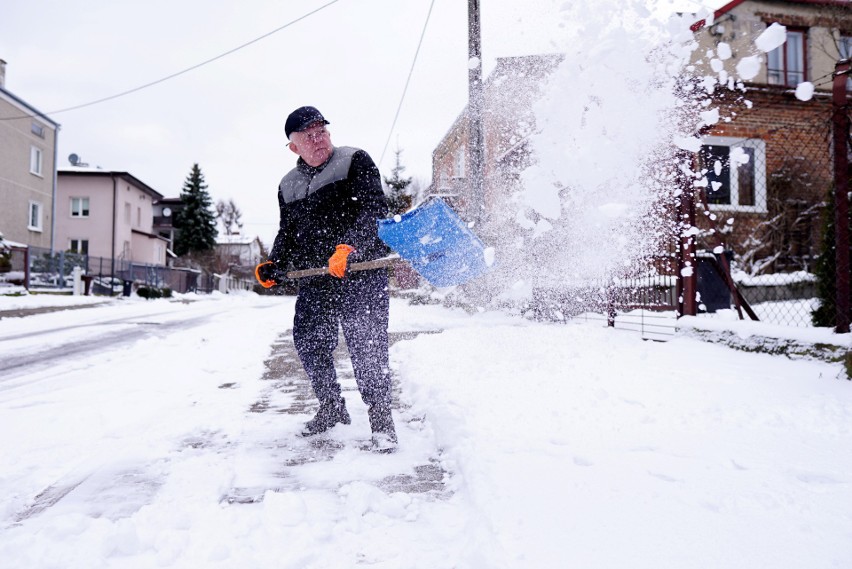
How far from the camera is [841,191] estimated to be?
14.1ft

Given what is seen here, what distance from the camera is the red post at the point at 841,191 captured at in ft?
13.7

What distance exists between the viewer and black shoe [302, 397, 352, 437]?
3.04 m

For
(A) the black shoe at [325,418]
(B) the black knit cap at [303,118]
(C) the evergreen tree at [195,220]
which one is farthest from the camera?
(C) the evergreen tree at [195,220]

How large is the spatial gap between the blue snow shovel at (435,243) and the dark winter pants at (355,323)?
0.15 meters

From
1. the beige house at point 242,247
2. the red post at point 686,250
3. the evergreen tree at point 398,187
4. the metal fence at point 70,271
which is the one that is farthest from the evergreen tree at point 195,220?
the red post at point 686,250

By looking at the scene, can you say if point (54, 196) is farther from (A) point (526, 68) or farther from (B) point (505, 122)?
(A) point (526, 68)

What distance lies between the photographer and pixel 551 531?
175 centimetres

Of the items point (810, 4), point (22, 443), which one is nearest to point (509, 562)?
point (22, 443)

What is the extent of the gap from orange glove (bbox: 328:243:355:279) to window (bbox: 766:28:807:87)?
16689 millimetres

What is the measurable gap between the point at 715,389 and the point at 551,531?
247 centimetres

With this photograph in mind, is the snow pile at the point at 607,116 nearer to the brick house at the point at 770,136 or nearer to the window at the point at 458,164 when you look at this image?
the brick house at the point at 770,136

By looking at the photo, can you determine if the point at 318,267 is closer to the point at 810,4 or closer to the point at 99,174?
the point at 810,4

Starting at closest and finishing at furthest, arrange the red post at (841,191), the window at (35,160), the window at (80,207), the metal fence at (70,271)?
the red post at (841,191) → the metal fence at (70,271) → the window at (35,160) → the window at (80,207)

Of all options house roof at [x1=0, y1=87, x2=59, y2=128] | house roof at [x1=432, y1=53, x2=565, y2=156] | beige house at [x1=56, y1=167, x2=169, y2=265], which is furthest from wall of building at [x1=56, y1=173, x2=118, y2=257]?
house roof at [x1=432, y1=53, x2=565, y2=156]
